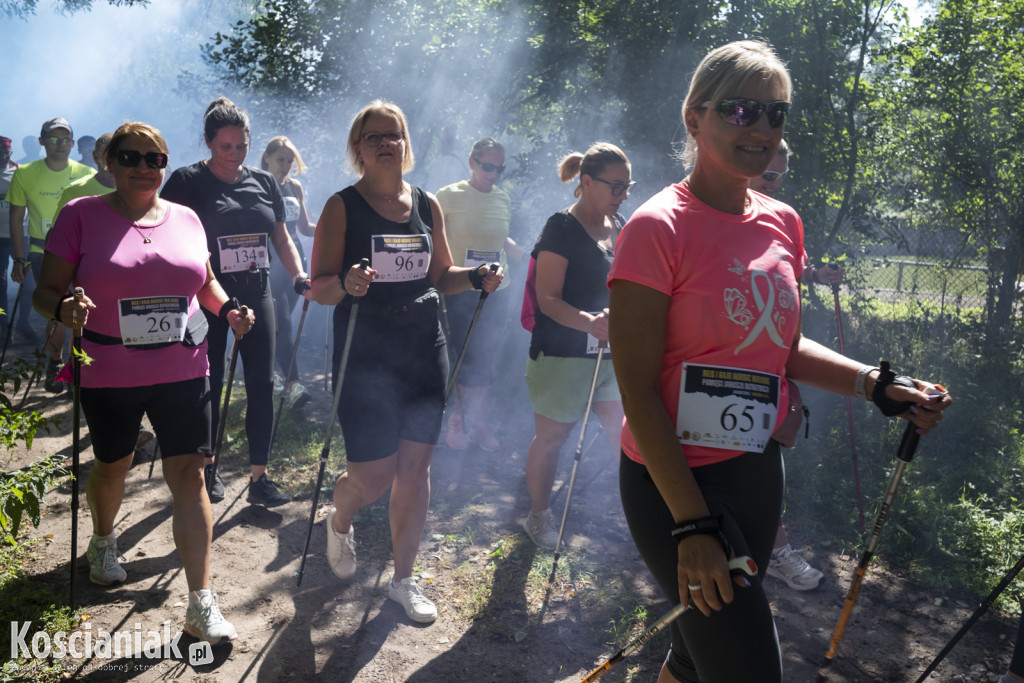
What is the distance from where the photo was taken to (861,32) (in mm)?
7855

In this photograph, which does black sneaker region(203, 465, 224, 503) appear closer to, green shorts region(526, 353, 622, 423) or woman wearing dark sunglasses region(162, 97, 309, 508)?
woman wearing dark sunglasses region(162, 97, 309, 508)

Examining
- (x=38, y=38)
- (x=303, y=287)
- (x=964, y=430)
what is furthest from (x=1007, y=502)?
(x=38, y=38)

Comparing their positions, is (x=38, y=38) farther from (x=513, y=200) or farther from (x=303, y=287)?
(x=303, y=287)

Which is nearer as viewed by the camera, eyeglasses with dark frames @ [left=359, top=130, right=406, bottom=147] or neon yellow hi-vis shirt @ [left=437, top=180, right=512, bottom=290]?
eyeglasses with dark frames @ [left=359, top=130, right=406, bottom=147]

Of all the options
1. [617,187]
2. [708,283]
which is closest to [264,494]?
[617,187]

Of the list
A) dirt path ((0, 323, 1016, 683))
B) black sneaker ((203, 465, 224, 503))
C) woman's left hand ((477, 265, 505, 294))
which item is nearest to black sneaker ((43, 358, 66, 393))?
dirt path ((0, 323, 1016, 683))

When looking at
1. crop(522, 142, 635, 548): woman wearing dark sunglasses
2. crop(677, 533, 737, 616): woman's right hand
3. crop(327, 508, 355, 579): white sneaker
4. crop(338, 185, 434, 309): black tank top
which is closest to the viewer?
crop(677, 533, 737, 616): woman's right hand

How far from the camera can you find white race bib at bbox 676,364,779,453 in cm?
192

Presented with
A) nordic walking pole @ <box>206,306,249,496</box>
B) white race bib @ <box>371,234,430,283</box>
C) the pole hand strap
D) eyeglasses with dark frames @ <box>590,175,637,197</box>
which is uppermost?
eyeglasses with dark frames @ <box>590,175,637,197</box>

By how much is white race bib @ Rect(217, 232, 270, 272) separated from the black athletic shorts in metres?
1.37

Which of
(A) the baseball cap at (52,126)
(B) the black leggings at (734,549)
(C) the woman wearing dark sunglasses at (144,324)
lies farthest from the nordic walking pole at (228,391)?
(A) the baseball cap at (52,126)

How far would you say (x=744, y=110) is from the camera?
1.95m

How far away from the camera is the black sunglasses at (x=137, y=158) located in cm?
332

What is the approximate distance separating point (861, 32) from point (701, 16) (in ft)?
5.57
